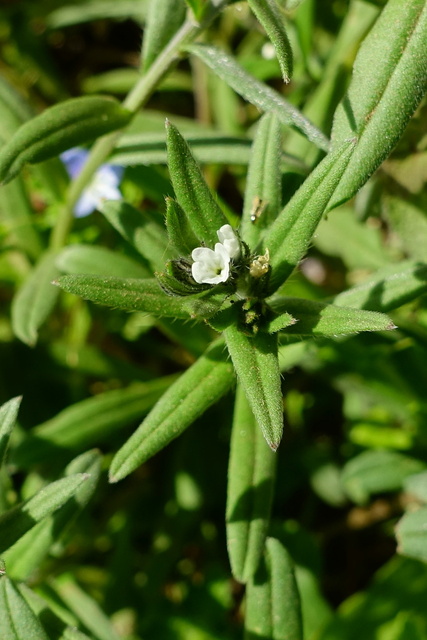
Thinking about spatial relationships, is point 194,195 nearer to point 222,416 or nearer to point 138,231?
point 138,231

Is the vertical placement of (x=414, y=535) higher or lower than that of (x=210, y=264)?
lower

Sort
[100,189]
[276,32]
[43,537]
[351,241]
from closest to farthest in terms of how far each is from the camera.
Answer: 1. [276,32]
2. [43,537]
3. [351,241]
4. [100,189]

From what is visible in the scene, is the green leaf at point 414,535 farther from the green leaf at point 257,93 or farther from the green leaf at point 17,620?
the green leaf at point 257,93

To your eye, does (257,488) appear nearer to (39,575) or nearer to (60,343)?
(39,575)

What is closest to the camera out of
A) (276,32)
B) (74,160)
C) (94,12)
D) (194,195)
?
(276,32)

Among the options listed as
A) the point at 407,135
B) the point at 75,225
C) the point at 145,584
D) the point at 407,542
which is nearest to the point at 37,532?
the point at 145,584

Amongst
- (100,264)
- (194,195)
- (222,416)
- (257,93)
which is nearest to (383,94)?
(257,93)
